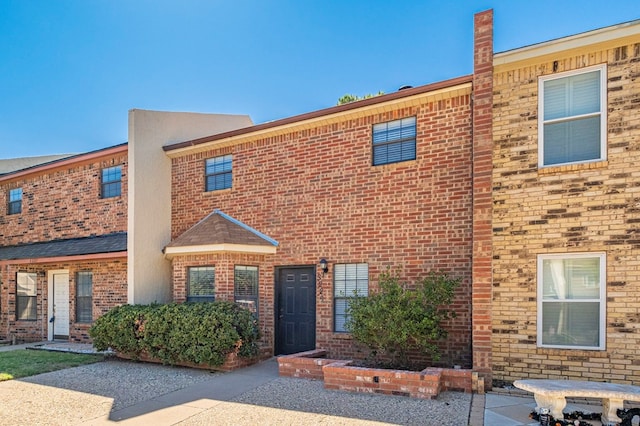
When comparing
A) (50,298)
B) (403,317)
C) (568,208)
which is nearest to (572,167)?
(568,208)

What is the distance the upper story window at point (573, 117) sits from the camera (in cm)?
728

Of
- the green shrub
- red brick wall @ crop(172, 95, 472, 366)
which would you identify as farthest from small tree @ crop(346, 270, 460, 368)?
the green shrub

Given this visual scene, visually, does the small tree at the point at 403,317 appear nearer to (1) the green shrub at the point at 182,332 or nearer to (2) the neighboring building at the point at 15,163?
(1) the green shrub at the point at 182,332

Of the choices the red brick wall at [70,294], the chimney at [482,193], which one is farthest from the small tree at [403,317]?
the red brick wall at [70,294]

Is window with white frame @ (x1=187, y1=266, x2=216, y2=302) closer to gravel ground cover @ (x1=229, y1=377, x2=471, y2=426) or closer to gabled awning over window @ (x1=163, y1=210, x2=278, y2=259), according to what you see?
gabled awning over window @ (x1=163, y1=210, x2=278, y2=259)

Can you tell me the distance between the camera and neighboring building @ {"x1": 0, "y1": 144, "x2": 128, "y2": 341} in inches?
503

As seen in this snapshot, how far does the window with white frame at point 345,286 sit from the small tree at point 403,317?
39.8 inches

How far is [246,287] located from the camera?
10.7 metres

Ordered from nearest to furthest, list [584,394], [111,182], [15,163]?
[584,394] < [111,182] < [15,163]

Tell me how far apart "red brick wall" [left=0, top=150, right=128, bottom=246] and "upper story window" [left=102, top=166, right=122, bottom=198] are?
152 mm

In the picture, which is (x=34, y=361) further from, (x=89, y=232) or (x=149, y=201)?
(x=149, y=201)

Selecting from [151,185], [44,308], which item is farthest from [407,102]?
[44,308]

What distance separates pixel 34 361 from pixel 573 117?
12.3m

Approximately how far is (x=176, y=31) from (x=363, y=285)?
10.7 m
